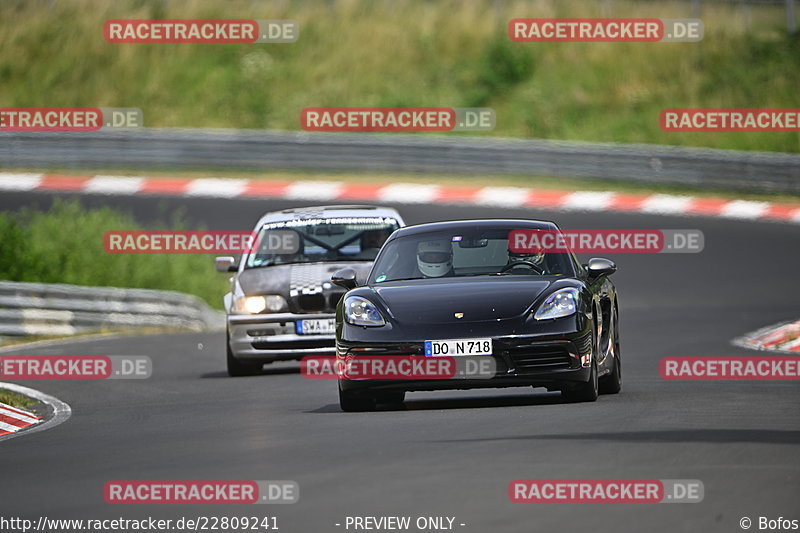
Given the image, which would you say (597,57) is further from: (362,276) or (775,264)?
(362,276)

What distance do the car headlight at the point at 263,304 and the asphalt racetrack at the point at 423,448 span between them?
63 cm

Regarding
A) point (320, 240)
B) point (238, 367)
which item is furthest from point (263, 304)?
point (320, 240)

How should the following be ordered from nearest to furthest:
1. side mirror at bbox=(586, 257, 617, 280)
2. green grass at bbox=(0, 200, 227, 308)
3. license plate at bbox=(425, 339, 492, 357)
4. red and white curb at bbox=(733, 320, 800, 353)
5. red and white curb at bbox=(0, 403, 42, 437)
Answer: license plate at bbox=(425, 339, 492, 357)
red and white curb at bbox=(0, 403, 42, 437)
side mirror at bbox=(586, 257, 617, 280)
red and white curb at bbox=(733, 320, 800, 353)
green grass at bbox=(0, 200, 227, 308)

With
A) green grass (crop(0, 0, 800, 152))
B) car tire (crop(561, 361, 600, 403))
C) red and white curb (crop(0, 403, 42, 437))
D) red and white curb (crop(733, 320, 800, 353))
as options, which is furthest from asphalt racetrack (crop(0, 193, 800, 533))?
green grass (crop(0, 0, 800, 152))

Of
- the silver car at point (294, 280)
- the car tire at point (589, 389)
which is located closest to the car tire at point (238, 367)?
the silver car at point (294, 280)

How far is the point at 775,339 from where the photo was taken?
17547 millimetres

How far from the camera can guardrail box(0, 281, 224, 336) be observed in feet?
71.3

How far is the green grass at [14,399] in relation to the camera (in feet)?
42.4

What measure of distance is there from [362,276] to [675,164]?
16325 mm

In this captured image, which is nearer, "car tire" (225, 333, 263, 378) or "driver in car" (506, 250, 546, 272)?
"driver in car" (506, 250, 546, 272)

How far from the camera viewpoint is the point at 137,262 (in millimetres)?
26125

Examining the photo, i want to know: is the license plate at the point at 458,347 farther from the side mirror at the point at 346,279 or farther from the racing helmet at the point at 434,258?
the side mirror at the point at 346,279

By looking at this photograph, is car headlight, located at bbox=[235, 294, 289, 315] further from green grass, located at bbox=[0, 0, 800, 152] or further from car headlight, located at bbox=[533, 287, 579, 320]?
green grass, located at bbox=[0, 0, 800, 152]

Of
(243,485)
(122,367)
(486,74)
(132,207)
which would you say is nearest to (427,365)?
(243,485)
